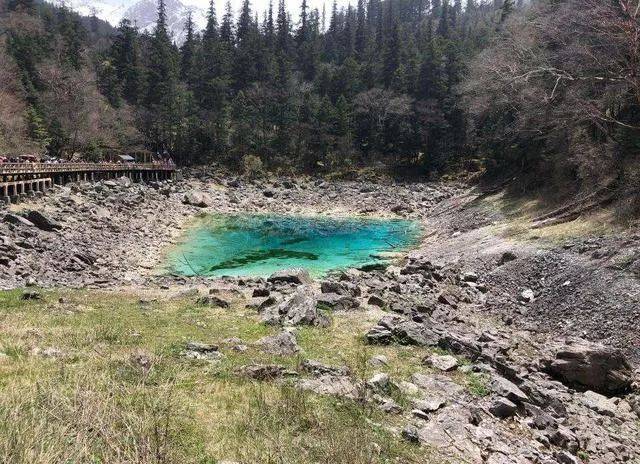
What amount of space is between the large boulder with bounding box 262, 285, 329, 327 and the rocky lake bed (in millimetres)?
61

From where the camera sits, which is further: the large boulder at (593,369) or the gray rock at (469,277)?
the gray rock at (469,277)

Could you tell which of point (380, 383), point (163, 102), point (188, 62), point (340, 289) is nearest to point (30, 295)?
point (340, 289)

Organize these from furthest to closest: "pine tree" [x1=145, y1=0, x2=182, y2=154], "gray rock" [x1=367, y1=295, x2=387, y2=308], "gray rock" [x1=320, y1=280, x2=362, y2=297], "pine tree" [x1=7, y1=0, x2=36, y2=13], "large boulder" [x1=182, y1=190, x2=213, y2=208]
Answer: "pine tree" [x1=7, y1=0, x2=36, y2=13], "pine tree" [x1=145, y1=0, x2=182, y2=154], "large boulder" [x1=182, y1=190, x2=213, y2=208], "gray rock" [x1=320, y1=280, x2=362, y2=297], "gray rock" [x1=367, y1=295, x2=387, y2=308]

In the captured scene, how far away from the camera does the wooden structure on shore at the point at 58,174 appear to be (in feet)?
107

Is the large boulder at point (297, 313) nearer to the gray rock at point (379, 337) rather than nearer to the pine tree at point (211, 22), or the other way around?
the gray rock at point (379, 337)

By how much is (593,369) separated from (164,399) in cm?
1004

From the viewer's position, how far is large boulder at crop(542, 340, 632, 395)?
10.8 m

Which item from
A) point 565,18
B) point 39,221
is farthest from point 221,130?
point 565,18

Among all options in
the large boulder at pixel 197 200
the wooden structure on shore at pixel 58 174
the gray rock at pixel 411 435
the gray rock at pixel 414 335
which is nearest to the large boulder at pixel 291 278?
the gray rock at pixel 414 335

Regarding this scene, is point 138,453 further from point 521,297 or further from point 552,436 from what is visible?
point 521,297

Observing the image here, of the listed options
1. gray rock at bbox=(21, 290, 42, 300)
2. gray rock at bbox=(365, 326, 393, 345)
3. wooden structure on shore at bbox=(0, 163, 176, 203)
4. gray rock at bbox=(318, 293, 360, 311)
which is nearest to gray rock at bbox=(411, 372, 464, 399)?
gray rock at bbox=(365, 326, 393, 345)

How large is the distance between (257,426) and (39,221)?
25059 millimetres

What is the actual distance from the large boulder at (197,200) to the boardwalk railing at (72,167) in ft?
32.2

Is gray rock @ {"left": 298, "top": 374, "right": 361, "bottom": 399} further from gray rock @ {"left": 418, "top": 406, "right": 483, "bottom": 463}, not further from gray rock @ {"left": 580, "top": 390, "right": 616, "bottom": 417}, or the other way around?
gray rock @ {"left": 580, "top": 390, "right": 616, "bottom": 417}
